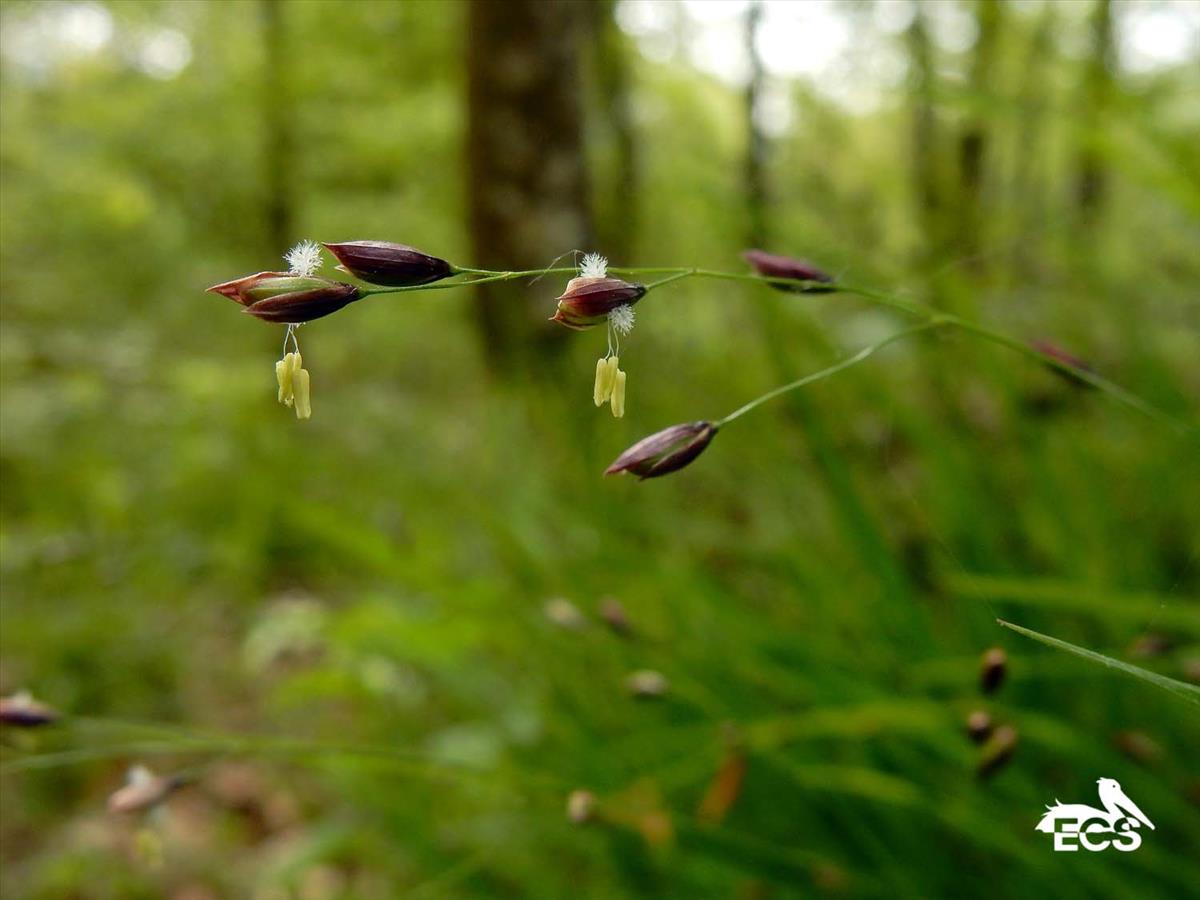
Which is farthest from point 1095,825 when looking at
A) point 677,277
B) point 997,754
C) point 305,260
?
point 305,260

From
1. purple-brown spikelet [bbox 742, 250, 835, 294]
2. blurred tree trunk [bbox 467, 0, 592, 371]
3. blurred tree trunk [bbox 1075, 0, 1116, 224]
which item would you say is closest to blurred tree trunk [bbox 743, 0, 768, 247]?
blurred tree trunk [bbox 1075, 0, 1116, 224]

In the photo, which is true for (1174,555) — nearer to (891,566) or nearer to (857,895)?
(891,566)

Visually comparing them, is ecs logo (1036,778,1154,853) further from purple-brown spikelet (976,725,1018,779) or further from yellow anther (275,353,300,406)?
yellow anther (275,353,300,406)

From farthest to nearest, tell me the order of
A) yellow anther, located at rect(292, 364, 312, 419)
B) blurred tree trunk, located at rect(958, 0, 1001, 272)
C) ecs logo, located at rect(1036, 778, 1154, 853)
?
blurred tree trunk, located at rect(958, 0, 1001, 272), ecs logo, located at rect(1036, 778, 1154, 853), yellow anther, located at rect(292, 364, 312, 419)

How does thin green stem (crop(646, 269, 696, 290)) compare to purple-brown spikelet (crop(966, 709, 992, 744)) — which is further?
purple-brown spikelet (crop(966, 709, 992, 744))

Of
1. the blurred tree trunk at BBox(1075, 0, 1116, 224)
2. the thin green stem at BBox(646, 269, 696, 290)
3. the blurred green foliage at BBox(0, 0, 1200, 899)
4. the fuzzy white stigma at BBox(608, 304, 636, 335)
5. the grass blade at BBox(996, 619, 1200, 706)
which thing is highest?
the blurred tree trunk at BBox(1075, 0, 1116, 224)

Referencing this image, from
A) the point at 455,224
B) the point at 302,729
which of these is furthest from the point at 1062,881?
the point at 455,224

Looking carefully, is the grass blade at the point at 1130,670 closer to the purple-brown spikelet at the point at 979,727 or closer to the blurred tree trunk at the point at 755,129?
the purple-brown spikelet at the point at 979,727
